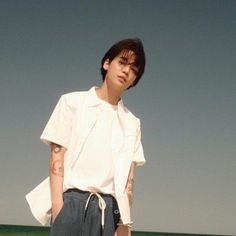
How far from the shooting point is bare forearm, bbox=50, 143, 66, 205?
2.77 meters

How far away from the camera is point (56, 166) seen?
114 inches

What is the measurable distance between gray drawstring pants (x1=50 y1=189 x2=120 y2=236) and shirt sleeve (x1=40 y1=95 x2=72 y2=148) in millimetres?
340

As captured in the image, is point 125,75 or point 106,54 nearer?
point 125,75

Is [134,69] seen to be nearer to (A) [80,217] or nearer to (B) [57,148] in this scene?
(B) [57,148]

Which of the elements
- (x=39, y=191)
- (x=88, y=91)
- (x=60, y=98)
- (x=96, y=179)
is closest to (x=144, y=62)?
(x=88, y=91)

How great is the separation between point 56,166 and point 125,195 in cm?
47

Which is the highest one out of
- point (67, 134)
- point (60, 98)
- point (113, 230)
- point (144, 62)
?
point (144, 62)

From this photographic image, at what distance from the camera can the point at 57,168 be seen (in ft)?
9.49

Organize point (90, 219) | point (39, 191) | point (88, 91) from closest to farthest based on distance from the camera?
point (90, 219), point (39, 191), point (88, 91)

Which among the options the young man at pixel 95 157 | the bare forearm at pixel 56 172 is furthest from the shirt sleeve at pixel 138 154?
the bare forearm at pixel 56 172

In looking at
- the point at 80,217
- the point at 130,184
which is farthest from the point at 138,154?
the point at 80,217

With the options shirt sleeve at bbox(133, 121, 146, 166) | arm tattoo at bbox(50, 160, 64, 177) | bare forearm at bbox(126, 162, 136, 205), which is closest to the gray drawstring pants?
arm tattoo at bbox(50, 160, 64, 177)

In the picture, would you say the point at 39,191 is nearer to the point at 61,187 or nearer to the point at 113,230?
the point at 61,187

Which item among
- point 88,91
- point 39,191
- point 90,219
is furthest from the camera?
point 88,91
